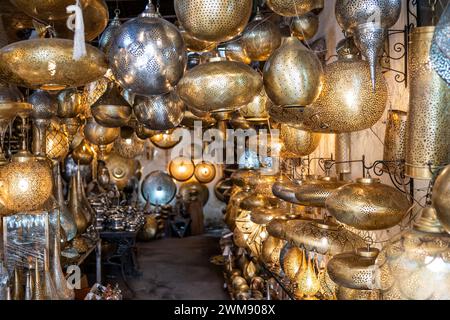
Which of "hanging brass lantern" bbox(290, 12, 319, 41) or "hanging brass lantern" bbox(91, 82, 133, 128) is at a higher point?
"hanging brass lantern" bbox(290, 12, 319, 41)

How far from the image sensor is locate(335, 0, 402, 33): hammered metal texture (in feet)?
3.46

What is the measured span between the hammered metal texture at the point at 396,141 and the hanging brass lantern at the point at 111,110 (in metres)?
0.99

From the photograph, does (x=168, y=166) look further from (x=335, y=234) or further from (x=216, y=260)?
(x=335, y=234)

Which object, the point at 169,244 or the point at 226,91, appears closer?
the point at 226,91

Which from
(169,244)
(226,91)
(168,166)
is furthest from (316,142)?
(168,166)

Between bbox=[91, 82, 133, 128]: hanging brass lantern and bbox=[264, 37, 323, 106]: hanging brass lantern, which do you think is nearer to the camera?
bbox=[264, 37, 323, 106]: hanging brass lantern

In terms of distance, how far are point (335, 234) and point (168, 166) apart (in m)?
7.33

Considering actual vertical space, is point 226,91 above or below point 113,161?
above

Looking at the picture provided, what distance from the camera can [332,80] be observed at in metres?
1.17

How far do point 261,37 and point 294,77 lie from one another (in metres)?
0.52

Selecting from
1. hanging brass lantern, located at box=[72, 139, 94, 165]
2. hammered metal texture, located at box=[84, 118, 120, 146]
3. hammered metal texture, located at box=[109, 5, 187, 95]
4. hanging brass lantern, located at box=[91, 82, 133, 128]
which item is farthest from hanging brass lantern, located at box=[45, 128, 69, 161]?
hammered metal texture, located at box=[109, 5, 187, 95]

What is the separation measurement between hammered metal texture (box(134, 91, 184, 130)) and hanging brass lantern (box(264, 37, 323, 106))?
550mm

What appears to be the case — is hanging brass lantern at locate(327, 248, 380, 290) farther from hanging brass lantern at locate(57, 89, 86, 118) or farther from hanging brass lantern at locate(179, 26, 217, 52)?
hanging brass lantern at locate(57, 89, 86, 118)

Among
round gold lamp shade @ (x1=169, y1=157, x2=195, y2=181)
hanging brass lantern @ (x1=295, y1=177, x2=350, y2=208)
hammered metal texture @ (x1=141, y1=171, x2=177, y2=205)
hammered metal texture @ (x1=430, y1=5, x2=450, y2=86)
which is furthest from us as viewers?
round gold lamp shade @ (x1=169, y1=157, x2=195, y2=181)
